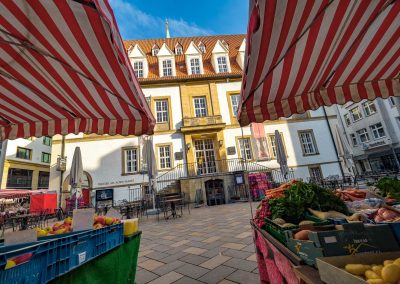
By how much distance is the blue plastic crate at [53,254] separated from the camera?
3.28ft

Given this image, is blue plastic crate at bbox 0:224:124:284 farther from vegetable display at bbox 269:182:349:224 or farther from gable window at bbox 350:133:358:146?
gable window at bbox 350:133:358:146

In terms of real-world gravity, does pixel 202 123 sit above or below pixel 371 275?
above

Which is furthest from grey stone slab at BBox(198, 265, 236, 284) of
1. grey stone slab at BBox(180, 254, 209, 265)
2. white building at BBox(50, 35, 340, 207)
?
white building at BBox(50, 35, 340, 207)

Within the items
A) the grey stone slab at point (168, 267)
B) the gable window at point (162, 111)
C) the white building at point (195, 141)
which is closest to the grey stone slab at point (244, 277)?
the grey stone slab at point (168, 267)

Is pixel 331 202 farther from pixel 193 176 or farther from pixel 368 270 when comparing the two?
pixel 193 176

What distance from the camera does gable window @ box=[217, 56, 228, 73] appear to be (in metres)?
18.0

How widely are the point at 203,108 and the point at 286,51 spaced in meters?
14.3

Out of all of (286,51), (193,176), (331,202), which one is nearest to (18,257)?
(331,202)

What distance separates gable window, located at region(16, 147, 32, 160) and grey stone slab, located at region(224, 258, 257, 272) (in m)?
30.5

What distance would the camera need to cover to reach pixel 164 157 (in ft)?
49.9

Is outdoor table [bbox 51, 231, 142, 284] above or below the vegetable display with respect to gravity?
below

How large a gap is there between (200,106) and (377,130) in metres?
24.1

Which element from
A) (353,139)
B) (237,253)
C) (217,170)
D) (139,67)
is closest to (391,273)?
(237,253)

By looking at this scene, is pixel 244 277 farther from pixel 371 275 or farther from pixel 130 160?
pixel 130 160
